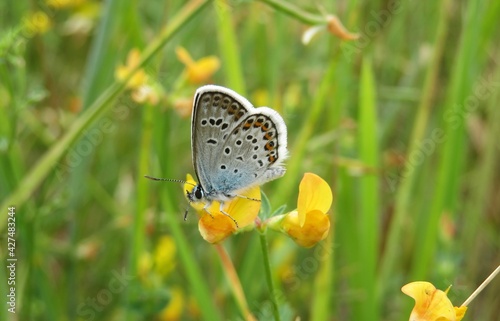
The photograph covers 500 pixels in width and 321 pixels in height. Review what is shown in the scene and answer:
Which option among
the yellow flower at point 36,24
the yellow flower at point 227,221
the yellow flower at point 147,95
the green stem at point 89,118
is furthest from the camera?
the yellow flower at point 36,24

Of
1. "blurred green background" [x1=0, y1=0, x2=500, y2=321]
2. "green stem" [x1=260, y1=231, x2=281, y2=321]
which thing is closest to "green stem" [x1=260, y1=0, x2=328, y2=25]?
"blurred green background" [x1=0, y1=0, x2=500, y2=321]

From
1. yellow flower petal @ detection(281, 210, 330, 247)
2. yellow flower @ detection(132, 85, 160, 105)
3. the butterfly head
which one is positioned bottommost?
yellow flower @ detection(132, 85, 160, 105)

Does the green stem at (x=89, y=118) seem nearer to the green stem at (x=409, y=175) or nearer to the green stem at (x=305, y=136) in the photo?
the green stem at (x=305, y=136)

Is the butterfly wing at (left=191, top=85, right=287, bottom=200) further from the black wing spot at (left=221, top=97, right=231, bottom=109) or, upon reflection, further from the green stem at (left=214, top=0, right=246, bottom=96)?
the green stem at (left=214, top=0, right=246, bottom=96)

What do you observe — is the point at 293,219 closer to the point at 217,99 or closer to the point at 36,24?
the point at 217,99

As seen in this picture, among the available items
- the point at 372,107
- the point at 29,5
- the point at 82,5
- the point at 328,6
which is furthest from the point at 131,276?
the point at 82,5

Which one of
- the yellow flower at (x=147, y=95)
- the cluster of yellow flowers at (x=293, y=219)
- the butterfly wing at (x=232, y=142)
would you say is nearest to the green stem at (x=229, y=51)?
the yellow flower at (x=147, y=95)

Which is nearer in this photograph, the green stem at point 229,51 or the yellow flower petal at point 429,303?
the yellow flower petal at point 429,303

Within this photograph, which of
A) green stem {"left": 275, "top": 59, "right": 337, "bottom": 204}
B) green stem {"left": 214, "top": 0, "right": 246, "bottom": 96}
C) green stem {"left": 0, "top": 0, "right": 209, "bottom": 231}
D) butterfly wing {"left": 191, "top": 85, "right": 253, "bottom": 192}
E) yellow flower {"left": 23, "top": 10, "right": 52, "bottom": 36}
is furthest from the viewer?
yellow flower {"left": 23, "top": 10, "right": 52, "bottom": 36}
